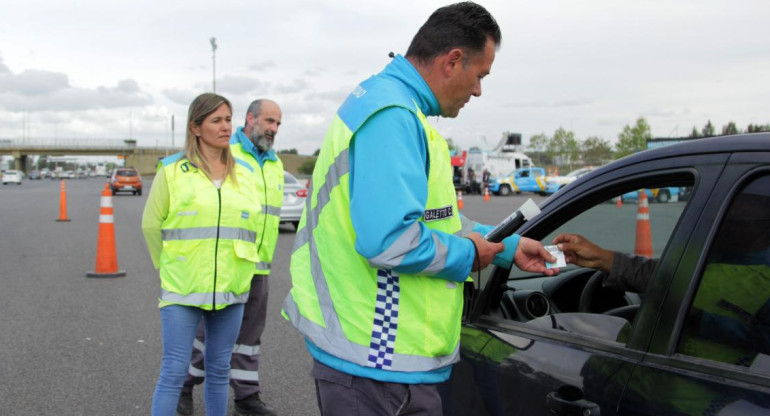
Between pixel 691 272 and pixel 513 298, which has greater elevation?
pixel 691 272

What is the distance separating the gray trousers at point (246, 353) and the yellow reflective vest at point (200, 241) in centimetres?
87

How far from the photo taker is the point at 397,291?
75.0 inches

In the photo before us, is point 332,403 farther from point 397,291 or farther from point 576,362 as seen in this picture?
point 576,362

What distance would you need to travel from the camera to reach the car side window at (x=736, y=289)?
1770mm

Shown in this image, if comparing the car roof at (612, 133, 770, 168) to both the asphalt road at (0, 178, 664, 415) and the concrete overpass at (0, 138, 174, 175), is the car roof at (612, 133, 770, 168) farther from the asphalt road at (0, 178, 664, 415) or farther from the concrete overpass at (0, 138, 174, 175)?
the concrete overpass at (0, 138, 174, 175)

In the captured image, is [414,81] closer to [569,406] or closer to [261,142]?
[569,406]

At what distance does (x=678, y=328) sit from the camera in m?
1.85

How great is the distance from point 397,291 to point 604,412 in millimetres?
636

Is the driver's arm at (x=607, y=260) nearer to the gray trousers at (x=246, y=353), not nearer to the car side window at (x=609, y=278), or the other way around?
the car side window at (x=609, y=278)

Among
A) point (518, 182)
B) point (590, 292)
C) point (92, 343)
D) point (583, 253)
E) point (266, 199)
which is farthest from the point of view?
point (518, 182)

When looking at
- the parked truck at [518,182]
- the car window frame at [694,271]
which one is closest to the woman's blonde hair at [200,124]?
the car window frame at [694,271]

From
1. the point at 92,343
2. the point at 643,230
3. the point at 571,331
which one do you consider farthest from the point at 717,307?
the point at 92,343

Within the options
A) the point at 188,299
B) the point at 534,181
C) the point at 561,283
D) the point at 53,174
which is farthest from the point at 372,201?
the point at 53,174

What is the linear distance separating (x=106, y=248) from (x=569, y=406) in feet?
28.2
